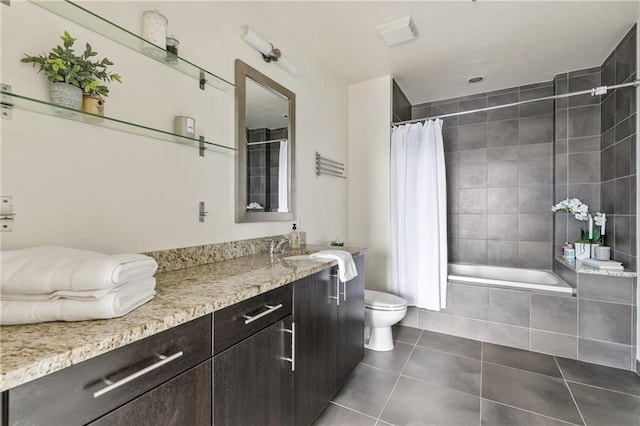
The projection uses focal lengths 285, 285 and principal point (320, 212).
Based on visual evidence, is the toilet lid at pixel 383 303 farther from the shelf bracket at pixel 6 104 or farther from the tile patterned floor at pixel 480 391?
the shelf bracket at pixel 6 104

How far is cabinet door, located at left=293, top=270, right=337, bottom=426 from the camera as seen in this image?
133 cm

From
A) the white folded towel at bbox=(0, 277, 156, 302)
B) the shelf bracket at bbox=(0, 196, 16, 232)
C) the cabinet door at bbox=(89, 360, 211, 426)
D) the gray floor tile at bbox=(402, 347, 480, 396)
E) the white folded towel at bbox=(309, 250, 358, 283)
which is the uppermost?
the shelf bracket at bbox=(0, 196, 16, 232)

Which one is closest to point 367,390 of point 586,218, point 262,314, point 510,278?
point 262,314

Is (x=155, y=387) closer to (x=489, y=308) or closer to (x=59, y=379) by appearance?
(x=59, y=379)

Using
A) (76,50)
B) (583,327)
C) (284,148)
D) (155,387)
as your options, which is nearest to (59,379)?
(155,387)

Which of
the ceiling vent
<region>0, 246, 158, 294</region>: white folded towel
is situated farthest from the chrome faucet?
the ceiling vent

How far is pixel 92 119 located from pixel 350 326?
1.68 m

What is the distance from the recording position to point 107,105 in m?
1.08

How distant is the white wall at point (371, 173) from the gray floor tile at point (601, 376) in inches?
57.2

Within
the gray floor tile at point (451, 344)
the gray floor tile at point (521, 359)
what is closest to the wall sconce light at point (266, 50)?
the gray floor tile at point (451, 344)

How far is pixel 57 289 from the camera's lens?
678 mm

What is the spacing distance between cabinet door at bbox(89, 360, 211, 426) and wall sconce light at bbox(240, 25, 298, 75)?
1.75 meters

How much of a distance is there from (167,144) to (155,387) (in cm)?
99

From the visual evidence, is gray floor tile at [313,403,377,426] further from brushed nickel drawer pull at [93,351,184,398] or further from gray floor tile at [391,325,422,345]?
brushed nickel drawer pull at [93,351,184,398]
